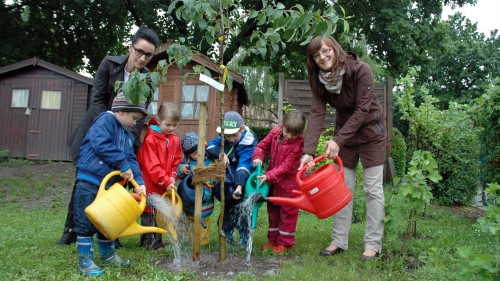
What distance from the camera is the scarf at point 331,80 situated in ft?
11.3

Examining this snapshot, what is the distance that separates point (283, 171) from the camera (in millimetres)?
3734

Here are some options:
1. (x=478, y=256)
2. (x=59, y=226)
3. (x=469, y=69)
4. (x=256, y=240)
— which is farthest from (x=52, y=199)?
(x=469, y=69)

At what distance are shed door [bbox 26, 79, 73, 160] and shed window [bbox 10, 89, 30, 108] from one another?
252 mm

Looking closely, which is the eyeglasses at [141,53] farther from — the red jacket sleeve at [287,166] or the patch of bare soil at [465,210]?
the patch of bare soil at [465,210]

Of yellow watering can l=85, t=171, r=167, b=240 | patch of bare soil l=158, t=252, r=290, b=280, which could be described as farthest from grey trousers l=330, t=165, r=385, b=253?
yellow watering can l=85, t=171, r=167, b=240

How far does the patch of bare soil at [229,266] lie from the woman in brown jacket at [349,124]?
510 millimetres

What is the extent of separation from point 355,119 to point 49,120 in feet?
40.0

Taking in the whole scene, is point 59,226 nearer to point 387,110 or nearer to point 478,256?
point 478,256

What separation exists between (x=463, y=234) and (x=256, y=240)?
2273 mm

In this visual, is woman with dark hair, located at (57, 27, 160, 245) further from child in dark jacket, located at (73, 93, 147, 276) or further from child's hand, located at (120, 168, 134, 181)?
child's hand, located at (120, 168, 134, 181)

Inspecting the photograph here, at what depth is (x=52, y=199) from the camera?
775 cm

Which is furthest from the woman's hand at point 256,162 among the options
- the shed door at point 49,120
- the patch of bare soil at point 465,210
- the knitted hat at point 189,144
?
the shed door at point 49,120

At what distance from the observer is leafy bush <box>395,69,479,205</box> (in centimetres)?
525

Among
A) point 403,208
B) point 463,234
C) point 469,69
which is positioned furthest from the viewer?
point 469,69
